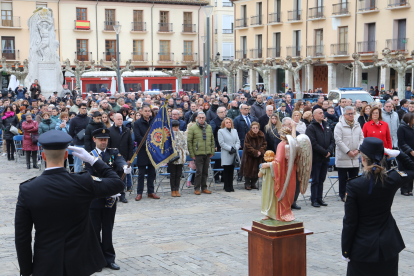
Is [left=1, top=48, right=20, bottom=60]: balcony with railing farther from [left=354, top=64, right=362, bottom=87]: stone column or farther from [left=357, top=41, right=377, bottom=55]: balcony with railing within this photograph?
[left=357, top=41, right=377, bottom=55]: balcony with railing

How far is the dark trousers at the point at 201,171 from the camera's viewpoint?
37.1ft

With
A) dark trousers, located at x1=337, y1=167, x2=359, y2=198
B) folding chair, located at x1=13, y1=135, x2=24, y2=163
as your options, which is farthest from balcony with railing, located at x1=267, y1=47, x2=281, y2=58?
dark trousers, located at x1=337, y1=167, x2=359, y2=198

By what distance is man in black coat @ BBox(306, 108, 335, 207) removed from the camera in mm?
10009

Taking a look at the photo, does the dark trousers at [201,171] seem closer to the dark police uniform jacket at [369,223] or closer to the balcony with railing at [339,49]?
the dark police uniform jacket at [369,223]

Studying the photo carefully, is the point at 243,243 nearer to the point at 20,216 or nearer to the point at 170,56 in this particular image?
the point at 20,216

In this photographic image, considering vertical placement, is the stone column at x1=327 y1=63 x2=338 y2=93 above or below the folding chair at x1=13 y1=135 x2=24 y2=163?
above

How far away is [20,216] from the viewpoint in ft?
12.3

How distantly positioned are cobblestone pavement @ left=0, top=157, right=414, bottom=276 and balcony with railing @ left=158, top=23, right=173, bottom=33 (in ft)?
147

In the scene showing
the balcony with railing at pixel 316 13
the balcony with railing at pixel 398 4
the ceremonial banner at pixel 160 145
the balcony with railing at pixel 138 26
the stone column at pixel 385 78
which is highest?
the balcony with railing at pixel 138 26

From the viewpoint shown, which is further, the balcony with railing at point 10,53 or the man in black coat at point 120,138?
the balcony with railing at point 10,53

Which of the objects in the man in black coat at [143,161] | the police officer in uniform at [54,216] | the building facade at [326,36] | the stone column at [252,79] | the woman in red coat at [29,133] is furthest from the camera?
the stone column at [252,79]

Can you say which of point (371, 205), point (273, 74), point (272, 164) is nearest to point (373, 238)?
point (371, 205)

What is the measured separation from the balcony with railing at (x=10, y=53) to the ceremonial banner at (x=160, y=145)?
141 feet

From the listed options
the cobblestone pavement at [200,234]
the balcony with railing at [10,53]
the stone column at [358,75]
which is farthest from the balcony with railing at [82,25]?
the cobblestone pavement at [200,234]
